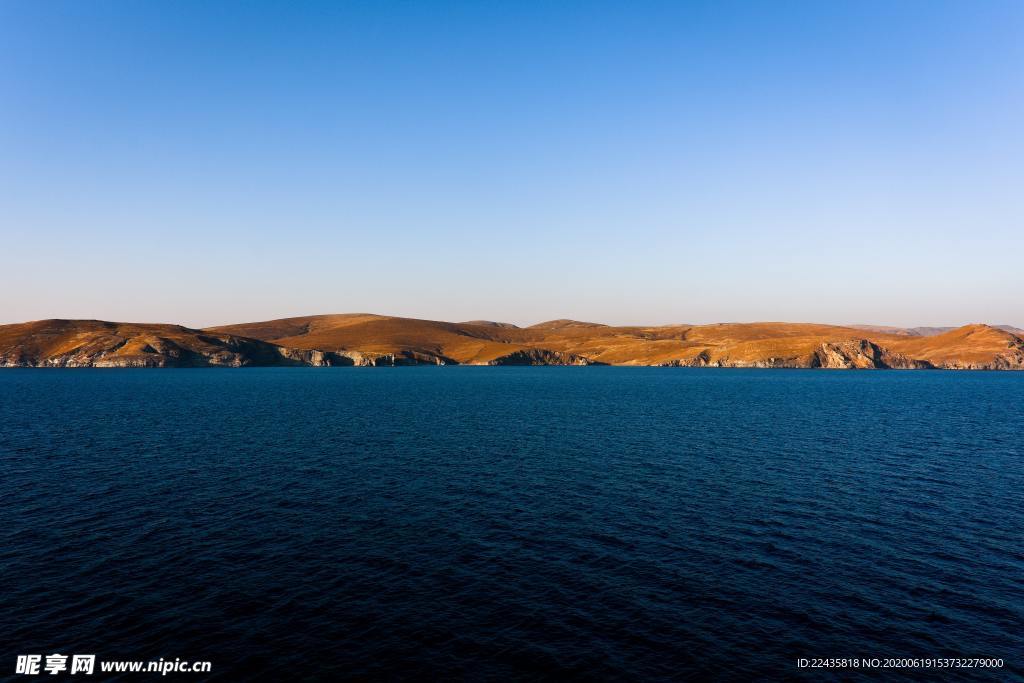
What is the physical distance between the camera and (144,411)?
368 feet

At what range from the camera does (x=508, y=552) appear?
4006cm

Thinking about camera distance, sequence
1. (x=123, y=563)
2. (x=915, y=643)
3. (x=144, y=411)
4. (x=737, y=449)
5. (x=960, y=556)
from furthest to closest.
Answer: (x=144, y=411), (x=737, y=449), (x=960, y=556), (x=123, y=563), (x=915, y=643)

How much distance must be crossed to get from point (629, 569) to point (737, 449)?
151ft

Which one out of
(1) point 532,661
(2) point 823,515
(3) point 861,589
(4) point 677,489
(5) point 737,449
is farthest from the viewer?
(5) point 737,449

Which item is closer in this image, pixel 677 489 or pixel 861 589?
pixel 861 589

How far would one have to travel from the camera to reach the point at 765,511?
49.2m

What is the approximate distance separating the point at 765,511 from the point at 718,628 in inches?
877

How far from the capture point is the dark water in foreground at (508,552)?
92.6ft

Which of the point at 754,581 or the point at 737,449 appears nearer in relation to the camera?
the point at 754,581

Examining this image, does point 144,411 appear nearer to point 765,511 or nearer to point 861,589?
point 765,511

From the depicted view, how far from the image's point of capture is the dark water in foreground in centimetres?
2823

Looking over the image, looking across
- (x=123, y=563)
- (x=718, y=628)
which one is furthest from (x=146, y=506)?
(x=718, y=628)

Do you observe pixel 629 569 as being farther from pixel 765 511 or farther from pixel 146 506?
pixel 146 506

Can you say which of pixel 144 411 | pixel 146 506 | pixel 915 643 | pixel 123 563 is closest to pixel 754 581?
pixel 915 643
